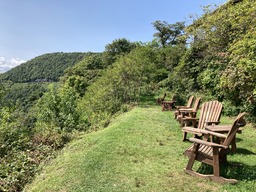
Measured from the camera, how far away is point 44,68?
67562 millimetres

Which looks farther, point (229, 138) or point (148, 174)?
point (148, 174)

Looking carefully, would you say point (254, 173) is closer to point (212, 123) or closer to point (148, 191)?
point (212, 123)

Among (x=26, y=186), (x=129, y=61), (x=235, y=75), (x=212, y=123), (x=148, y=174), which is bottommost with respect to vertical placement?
(x=26, y=186)

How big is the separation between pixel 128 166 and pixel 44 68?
6886cm

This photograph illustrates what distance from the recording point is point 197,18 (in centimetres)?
1091

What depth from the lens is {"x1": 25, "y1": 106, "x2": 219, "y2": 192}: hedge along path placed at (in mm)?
3568

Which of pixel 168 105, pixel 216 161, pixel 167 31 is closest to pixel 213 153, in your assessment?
pixel 216 161

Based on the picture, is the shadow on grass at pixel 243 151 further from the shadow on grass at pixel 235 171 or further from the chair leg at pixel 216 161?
the chair leg at pixel 216 161

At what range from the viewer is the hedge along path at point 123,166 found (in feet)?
11.7

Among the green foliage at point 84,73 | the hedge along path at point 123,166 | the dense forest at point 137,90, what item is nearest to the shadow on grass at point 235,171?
the hedge along path at point 123,166

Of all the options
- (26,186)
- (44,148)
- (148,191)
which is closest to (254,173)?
(148,191)

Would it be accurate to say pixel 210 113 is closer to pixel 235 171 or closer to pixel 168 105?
pixel 235 171

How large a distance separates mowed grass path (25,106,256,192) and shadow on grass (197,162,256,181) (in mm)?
39

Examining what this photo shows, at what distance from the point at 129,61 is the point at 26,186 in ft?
34.3
